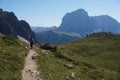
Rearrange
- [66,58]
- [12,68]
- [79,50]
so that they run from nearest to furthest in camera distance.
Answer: [12,68], [66,58], [79,50]

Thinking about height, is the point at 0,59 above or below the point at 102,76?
above

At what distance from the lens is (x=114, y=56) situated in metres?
87.0

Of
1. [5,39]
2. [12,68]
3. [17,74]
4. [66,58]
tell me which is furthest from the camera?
[5,39]

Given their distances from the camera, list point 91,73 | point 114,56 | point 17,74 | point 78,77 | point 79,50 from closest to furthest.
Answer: point 17,74
point 78,77
point 91,73
point 114,56
point 79,50

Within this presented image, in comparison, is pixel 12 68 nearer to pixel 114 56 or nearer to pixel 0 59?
pixel 0 59

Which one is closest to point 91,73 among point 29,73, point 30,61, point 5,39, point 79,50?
point 30,61

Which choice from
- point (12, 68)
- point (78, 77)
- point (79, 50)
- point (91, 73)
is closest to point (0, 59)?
point (12, 68)

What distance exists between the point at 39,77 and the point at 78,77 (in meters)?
6.84

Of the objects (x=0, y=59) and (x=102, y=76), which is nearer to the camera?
(x=0, y=59)

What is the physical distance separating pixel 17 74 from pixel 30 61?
1020cm

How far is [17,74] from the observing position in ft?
101

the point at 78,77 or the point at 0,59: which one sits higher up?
the point at 0,59

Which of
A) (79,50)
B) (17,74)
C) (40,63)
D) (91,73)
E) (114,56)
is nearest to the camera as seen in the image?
(17,74)

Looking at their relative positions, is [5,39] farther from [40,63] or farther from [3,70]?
[3,70]
